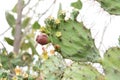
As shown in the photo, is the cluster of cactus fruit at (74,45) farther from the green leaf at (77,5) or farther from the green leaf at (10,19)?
the green leaf at (10,19)

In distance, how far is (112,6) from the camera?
3.80 m

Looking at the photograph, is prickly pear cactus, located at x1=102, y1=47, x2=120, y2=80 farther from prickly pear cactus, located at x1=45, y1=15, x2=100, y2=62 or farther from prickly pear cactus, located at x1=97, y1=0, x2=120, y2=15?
prickly pear cactus, located at x1=97, y1=0, x2=120, y2=15

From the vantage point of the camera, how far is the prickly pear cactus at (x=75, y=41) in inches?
146

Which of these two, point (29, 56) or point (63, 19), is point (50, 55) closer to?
point (63, 19)

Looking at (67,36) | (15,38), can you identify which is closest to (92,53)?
(67,36)

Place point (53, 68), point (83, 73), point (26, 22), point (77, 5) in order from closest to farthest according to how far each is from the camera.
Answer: point (83, 73), point (53, 68), point (77, 5), point (26, 22)

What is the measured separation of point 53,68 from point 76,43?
0.44 m

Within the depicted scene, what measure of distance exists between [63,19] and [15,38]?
2.10 metres

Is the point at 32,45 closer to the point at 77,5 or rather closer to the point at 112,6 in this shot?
the point at 77,5

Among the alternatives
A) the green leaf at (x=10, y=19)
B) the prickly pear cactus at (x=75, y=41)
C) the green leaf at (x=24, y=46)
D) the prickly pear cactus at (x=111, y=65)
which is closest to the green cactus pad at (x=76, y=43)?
the prickly pear cactus at (x=75, y=41)

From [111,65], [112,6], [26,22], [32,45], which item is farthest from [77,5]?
[26,22]

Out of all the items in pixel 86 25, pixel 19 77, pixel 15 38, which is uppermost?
pixel 86 25

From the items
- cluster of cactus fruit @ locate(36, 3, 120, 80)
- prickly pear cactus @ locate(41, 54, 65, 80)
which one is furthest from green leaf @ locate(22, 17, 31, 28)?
cluster of cactus fruit @ locate(36, 3, 120, 80)

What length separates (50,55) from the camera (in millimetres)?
4223
